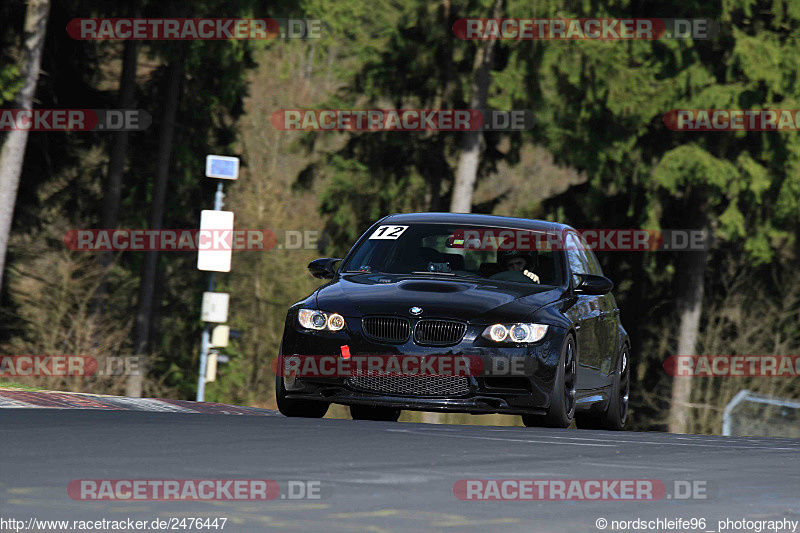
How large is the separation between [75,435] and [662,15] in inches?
990

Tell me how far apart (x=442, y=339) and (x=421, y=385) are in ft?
1.17

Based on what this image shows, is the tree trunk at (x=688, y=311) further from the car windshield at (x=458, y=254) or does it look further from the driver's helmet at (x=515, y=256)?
the driver's helmet at (x=515, y=256)

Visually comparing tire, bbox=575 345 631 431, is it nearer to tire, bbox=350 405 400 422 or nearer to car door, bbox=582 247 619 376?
car door, bbox=582 247 619 376

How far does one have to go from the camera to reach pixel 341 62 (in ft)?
118

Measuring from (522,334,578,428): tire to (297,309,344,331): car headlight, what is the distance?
5.21 ft

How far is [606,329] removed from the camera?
13430 mm

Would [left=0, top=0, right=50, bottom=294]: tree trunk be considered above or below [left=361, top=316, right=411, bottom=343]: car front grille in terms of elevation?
above

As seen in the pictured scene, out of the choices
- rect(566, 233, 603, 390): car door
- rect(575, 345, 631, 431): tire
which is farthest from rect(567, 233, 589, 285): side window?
rect(575, 345, 631, 431): tire

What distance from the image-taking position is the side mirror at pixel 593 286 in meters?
12.3

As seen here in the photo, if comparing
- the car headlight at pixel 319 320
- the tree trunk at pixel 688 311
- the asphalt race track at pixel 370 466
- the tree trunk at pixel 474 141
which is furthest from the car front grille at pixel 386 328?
the tree trunk at pixel 688 311

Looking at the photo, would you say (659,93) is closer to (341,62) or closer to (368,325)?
(341,62)

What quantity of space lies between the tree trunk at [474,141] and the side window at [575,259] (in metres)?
15.7

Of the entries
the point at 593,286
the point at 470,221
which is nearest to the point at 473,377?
the point at 593,286

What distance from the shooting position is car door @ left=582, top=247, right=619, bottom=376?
13.2m
